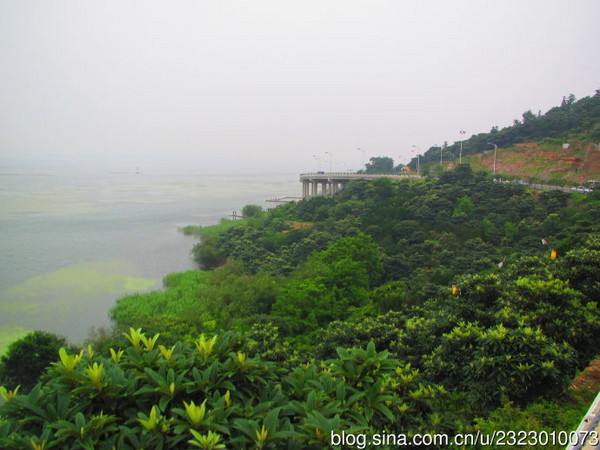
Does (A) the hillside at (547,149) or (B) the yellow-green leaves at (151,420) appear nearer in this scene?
(B) the yellow-green leaves at (151,420)

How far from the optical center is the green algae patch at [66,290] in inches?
738

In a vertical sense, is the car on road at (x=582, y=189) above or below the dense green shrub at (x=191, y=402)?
above

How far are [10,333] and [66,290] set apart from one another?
519 centimetres

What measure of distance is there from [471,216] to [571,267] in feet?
64.9

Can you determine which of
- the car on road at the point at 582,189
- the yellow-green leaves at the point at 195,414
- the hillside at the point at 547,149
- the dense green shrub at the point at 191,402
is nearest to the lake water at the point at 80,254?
the dense green shrub at the point at 191,402

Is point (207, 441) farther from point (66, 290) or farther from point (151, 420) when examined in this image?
point (66, 290)

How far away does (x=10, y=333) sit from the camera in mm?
16547

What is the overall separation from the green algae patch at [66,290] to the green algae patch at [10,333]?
0.55 m

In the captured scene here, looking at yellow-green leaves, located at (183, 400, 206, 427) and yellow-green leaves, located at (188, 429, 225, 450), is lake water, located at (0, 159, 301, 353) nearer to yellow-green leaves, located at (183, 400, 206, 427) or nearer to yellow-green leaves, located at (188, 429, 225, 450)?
yellow-green leaves, located at (183, 400, 206, 427)

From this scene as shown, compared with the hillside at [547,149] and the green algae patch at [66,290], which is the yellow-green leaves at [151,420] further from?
the hillside at [547,149]

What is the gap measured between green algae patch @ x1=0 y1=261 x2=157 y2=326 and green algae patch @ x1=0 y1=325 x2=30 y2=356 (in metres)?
0.55

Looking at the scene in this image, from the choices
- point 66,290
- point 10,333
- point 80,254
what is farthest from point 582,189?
point 80,254

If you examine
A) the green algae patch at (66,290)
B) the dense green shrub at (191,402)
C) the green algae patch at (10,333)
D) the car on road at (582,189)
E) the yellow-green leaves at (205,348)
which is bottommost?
the green algae patch at (10,333)

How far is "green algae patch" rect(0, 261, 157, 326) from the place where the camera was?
61.5 feet
